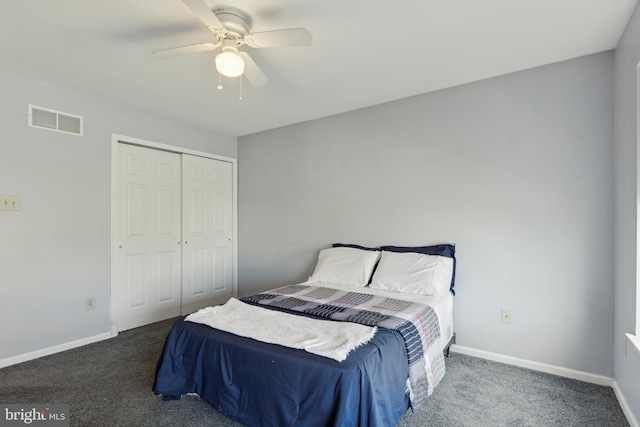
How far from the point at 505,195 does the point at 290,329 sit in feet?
6.68

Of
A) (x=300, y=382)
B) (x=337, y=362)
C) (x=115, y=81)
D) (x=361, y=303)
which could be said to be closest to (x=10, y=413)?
(x=300, y=382)

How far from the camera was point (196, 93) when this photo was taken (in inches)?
120

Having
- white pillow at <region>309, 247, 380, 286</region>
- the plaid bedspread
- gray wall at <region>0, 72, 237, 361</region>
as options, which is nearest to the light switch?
gray wall at <region>0, 72, 237, 361</region>

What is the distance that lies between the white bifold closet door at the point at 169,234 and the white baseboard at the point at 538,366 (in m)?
3.00

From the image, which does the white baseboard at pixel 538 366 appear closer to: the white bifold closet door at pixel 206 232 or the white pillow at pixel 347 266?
the white pillow at pixel 347 266

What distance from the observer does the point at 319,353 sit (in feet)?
5.32

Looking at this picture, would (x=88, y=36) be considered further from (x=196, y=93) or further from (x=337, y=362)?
(x=337, y=362)

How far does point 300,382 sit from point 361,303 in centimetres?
96

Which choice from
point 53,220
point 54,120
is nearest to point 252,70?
point 54,120

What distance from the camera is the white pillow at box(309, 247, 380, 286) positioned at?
306cm

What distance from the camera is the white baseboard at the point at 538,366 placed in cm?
231

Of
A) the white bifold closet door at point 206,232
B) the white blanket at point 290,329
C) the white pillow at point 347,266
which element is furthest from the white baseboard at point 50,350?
the white pillow at point 347,266

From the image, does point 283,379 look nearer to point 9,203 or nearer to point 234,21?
point 234,21

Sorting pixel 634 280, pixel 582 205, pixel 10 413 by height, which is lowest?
pixel 10 413
